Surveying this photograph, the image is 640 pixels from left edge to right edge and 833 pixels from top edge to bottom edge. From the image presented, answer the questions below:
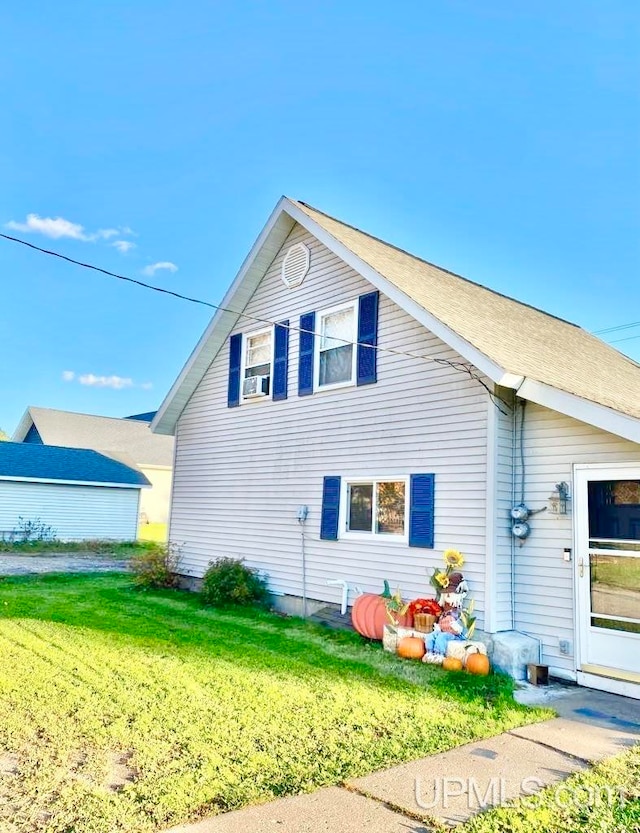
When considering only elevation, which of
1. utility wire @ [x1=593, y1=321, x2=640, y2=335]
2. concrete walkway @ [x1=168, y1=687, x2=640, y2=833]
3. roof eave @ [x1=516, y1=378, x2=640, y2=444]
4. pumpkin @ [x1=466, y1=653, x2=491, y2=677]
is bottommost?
concrete walkway @ [x1=168, y1=687, x2=640, y2=833]

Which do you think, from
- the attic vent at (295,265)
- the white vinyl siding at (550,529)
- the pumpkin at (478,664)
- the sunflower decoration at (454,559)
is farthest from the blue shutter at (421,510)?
the attic vent at (295,265)

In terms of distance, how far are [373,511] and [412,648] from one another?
218 cm

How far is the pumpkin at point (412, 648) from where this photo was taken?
6.85m

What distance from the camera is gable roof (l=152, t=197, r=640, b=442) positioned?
6.61 m

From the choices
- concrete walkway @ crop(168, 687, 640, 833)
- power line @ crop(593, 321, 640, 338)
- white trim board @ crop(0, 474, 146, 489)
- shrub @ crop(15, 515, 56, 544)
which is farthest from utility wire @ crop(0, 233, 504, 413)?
shrub @ crop(15, 515, 56, 544)

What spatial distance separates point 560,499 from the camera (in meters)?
6.59

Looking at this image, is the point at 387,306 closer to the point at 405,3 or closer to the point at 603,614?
the point at 603,614

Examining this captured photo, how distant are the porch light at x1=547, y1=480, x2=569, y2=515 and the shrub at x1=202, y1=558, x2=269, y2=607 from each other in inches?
207

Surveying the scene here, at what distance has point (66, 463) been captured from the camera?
24.2 m

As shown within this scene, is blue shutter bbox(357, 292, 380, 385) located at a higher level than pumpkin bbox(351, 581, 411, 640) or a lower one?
higher

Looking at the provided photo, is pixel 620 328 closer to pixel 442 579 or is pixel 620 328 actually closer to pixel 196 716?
pixel 442 579

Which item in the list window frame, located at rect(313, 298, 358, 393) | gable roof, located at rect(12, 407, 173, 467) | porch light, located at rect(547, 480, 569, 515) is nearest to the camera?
porch light, located at rect(547, 480, 569, 515)

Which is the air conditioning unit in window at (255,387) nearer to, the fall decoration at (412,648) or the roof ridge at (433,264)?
the roof ridge at (433,264)

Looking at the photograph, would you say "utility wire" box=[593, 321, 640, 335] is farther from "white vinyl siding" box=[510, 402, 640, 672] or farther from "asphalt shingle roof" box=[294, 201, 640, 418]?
"white vinyl siding" box=[510, 402, 640, 672]
